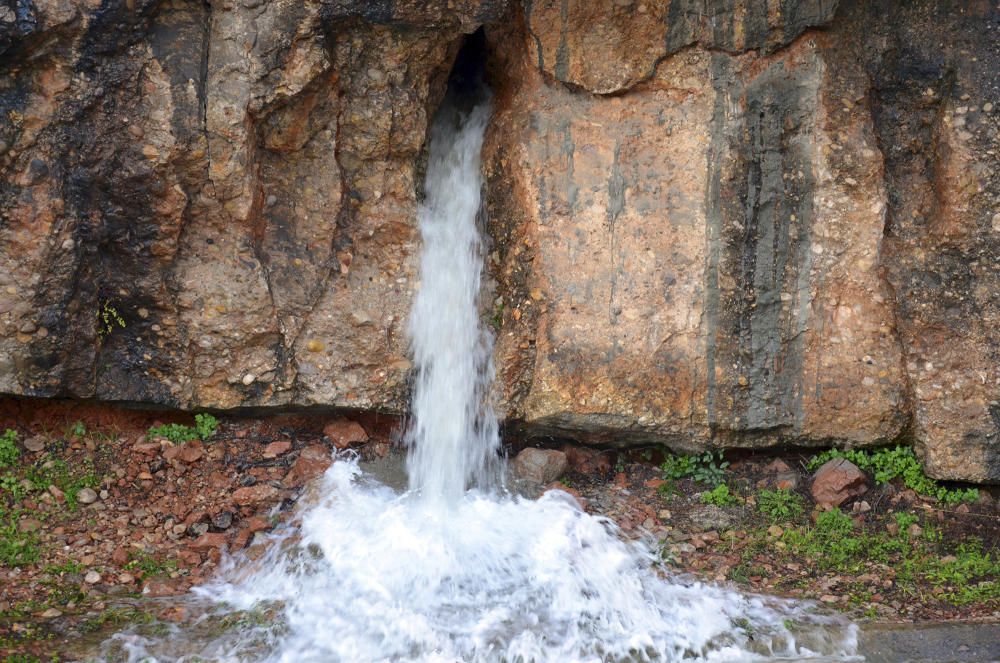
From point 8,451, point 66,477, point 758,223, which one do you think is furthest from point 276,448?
point 758,223

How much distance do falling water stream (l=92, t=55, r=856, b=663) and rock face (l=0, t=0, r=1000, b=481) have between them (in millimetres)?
230

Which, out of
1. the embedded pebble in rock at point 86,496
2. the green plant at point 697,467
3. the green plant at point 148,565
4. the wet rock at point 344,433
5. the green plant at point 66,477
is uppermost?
the green plant at point 697,467

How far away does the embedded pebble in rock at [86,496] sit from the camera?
5.08 metres

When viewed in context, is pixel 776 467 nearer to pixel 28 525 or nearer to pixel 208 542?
pixel 208 542

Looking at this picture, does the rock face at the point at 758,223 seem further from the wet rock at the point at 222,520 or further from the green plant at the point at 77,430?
the green plant at the point at 77,430

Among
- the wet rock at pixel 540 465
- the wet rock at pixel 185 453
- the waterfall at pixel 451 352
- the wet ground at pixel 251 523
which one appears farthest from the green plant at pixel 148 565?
the wet rock at pixel 540 465

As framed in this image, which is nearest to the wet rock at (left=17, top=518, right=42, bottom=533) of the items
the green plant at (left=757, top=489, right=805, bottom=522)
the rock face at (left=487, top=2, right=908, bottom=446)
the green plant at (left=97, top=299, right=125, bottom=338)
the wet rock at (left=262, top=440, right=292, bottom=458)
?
the green plant at (left=97, top=299, right=125, bottom=338)

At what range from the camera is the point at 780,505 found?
536cm

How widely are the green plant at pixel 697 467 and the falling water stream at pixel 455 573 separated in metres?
0.59

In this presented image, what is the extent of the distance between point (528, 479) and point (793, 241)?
1.98 meters

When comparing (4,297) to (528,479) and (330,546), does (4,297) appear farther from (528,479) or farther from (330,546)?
(528,479)

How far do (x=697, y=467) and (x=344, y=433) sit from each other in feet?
6.74

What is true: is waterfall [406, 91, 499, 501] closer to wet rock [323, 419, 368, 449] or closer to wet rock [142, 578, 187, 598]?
wet rock [323, 419, 368, 449]

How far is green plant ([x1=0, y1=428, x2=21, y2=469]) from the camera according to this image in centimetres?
511
